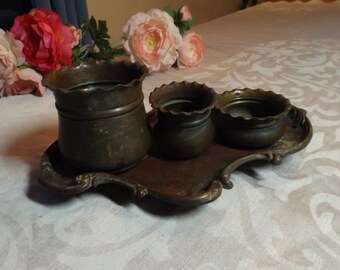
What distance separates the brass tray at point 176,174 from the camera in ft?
1.20

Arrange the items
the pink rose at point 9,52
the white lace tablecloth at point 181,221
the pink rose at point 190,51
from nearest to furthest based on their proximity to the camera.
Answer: the white lace tablecloth at point 181,221, the pink rose at point 9,52, the pink rose at point 190,51

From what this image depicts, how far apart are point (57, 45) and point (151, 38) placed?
0.19 meters

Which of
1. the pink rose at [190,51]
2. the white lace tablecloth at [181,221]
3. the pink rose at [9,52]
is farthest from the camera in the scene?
the pink rose at [190,51]

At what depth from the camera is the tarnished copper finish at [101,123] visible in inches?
13.9

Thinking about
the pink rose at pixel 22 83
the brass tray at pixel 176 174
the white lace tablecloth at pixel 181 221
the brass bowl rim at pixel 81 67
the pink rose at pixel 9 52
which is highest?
the brass bowl rim at pixel 81 67

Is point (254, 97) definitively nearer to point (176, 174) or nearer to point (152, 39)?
point (176, 174)

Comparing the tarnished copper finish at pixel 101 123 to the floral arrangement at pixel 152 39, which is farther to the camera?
the floral arrangement at pixel 152 39

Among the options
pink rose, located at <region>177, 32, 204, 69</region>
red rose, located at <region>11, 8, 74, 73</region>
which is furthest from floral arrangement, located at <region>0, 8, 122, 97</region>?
pink rose, located at <region>177, 32, 204, 69</region>

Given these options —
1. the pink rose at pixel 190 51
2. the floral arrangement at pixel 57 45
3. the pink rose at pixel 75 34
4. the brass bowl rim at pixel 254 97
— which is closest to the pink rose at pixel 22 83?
the floral arrangement at pixel 57 45

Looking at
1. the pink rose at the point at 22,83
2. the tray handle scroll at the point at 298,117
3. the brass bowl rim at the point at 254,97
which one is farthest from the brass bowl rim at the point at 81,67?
the pink rose at the point at 22,83

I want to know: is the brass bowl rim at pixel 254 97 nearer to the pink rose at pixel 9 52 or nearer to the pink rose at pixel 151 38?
the pink rose at pixel 151 38

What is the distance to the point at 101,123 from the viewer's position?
362 millimetres

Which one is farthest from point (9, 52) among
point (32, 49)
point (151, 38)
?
point (151, 38)

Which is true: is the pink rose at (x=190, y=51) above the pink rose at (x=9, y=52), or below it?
below
